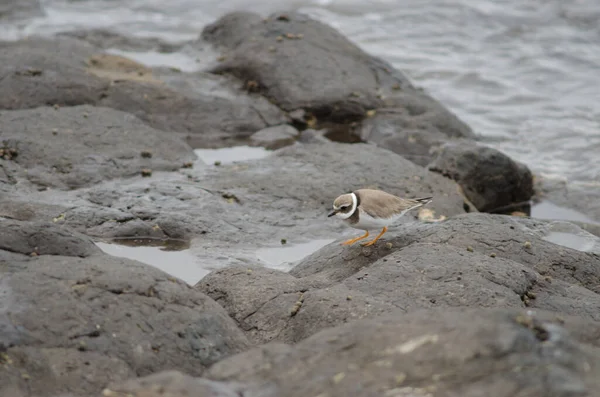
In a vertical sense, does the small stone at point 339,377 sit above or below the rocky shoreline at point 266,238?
above

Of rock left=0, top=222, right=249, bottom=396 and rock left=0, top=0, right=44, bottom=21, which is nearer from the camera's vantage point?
rock left=0, top=222, right=249, bottom=396

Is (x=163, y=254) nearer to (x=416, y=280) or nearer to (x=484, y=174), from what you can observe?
(x=416, y=280)

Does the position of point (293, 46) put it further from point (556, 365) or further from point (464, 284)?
point (556, 365)

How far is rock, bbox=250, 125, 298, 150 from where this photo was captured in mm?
12102

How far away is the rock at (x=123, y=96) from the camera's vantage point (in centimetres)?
1180

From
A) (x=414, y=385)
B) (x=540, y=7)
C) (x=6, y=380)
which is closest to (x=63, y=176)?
(x=6, y=380)

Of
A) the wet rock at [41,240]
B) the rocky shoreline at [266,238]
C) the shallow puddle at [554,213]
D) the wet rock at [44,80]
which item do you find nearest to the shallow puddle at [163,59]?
the rocky shoreline at [266,238]

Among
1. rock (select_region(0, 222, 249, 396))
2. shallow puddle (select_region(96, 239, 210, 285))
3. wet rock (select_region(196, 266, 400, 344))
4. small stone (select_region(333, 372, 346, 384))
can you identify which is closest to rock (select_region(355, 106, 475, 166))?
shallow puddle (select_region(96, 239, 210, 285))

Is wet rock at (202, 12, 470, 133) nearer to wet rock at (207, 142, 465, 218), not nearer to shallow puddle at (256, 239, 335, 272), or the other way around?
wet rock at (207, 142, 465, 218)

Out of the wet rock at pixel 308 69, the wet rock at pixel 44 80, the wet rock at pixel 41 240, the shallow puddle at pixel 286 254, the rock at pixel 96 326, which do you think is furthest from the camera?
the wet rock at pixel 308 69

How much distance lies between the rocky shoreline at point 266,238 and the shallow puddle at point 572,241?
1.2 inches

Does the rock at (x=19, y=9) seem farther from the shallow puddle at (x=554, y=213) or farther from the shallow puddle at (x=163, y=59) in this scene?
the shallow puddle at (x=554, y=213)

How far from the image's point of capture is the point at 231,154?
1165 centimetres

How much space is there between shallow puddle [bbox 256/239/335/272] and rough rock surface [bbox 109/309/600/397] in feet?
12.6
